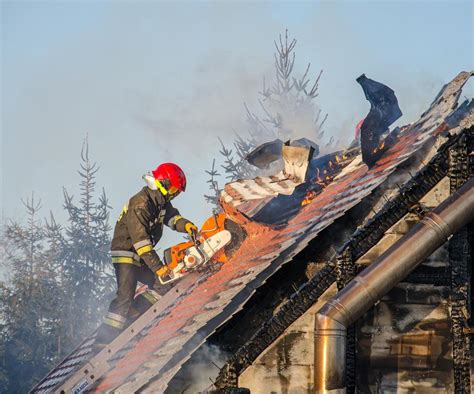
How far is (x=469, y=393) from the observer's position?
8.51m

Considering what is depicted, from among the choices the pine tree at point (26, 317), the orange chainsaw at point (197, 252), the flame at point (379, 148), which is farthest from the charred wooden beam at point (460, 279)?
A: the pine tree at point (26, 317)

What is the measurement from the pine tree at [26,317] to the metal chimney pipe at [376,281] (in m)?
21.3

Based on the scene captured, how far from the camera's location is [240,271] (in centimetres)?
994

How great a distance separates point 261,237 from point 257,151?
233 centimetres

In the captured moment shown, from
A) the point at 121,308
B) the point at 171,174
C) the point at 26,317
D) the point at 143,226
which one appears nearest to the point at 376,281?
the point at 143,226

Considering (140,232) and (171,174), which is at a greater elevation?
(171,174)

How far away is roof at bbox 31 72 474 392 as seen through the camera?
28.9ft

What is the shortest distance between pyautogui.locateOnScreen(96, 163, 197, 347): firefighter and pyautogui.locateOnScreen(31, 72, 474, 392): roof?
487mm

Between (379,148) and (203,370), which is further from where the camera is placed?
(379,148)

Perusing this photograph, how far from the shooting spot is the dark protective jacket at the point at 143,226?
11.1 m

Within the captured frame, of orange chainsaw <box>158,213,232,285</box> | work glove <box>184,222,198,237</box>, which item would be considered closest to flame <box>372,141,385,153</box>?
orange chainsaw <box>158,213,232,285</box>

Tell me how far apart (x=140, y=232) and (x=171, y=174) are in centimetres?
83

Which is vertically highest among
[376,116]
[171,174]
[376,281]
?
[376,116]

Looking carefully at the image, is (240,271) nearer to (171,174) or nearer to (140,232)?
(140,232)
